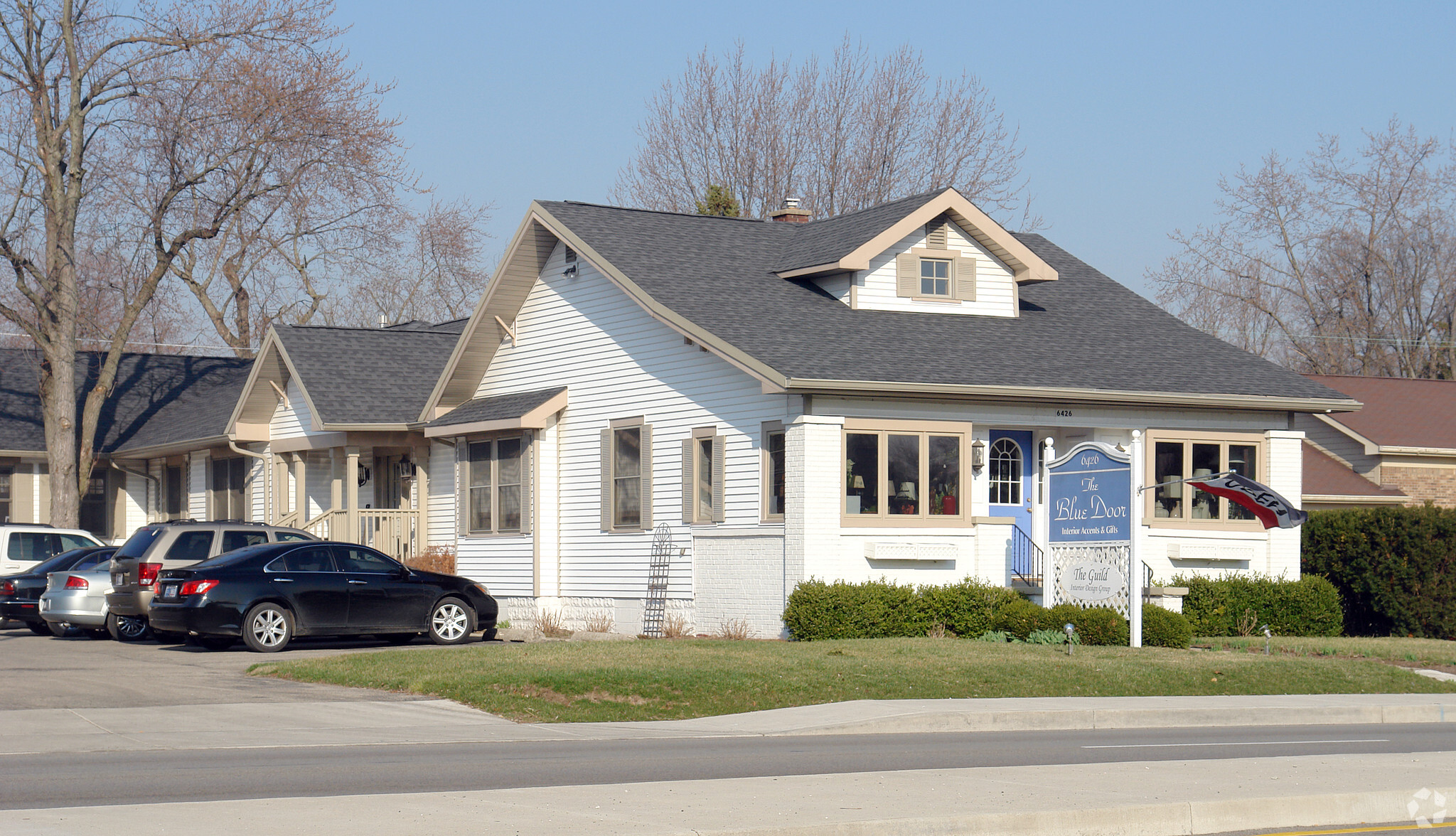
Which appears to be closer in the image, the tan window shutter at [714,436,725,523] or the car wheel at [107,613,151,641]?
the tan window shutter at [714,436,725,523]

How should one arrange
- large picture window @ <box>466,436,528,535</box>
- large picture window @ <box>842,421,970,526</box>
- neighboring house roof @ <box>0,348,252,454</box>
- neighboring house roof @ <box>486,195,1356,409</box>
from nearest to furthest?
1. large picture window @ <box>842,421,970,526</box>
2. neighboring house roof @ <box>486,195,1356,409</box>
3. large picture window @ <box>466,436,528,535</box>
4. neighboring house roof @ <box>0,348,252,454</box>

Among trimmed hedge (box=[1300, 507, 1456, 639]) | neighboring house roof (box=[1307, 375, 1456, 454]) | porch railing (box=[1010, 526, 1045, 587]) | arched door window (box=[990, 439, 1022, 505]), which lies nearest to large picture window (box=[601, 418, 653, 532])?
arched door window (box=[990, 439, 1022, 505])

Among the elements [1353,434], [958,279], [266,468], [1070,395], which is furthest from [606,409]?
[1353,434]

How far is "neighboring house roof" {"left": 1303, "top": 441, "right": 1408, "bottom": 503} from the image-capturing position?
34656mm

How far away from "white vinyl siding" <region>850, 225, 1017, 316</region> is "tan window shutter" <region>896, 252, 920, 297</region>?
44 millimetres

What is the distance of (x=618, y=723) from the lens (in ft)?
49.1

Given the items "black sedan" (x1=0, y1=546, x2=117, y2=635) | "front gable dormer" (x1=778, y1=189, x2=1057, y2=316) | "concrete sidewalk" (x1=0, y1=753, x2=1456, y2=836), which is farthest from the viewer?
"black sedan" (x1=0, y1=546, x2=117, y2=635)

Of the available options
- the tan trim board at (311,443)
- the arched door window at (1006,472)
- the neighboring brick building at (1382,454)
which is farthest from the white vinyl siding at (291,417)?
the neighboring brick building at (1382,454)

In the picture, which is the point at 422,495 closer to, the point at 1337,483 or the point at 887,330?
the point at 887,330

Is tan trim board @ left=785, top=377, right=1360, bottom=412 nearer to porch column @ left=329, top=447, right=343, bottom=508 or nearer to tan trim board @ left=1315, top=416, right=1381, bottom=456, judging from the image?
tan trim board @ left=1315, top=416, right=1381, bottom=456

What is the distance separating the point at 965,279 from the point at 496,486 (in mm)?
8727

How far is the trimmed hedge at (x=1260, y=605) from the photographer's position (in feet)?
76.5

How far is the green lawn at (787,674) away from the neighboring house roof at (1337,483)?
49.3 feet

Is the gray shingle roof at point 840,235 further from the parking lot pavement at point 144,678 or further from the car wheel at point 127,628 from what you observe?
the car wheel at point 127,628
